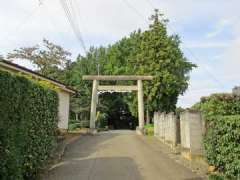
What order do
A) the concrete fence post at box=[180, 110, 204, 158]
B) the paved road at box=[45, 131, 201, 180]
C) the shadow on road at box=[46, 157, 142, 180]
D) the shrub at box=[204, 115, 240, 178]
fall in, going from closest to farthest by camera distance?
the shrub at box=[204, 115, 240, 178] → the shadow on road at box=[46, 157, 142, 180] → the paved road at box=[45, 131, 201, 180] → the concrete fence post at box=[180, 110, 204, 158]

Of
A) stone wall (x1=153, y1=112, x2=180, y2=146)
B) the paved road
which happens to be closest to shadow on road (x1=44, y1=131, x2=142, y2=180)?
the paved road

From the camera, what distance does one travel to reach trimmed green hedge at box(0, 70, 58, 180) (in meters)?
8.12

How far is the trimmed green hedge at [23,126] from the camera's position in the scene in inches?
320

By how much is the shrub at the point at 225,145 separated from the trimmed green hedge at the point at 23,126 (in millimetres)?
5419

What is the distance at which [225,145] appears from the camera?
38.1 feet

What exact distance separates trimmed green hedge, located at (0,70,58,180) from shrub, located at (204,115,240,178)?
5419 millimetres

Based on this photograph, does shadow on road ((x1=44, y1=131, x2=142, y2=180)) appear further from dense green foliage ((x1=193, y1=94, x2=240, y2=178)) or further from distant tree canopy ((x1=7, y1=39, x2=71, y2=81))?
distant tree canopy ((x1=7, y1=39, x2=71, y2=81))

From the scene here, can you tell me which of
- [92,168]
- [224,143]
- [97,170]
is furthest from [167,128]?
[224,143]

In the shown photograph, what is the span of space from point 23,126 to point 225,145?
584 cm

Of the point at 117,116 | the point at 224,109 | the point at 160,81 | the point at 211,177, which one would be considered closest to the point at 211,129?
the point at 211,177

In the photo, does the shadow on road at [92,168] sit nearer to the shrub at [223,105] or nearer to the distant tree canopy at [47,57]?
the shrub at [223,105]

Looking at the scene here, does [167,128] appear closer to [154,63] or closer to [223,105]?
[223,105]

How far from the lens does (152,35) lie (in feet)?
138

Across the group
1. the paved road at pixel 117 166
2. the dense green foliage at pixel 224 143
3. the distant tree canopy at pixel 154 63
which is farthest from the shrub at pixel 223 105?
the distant tree canopy at pixel 154 63
